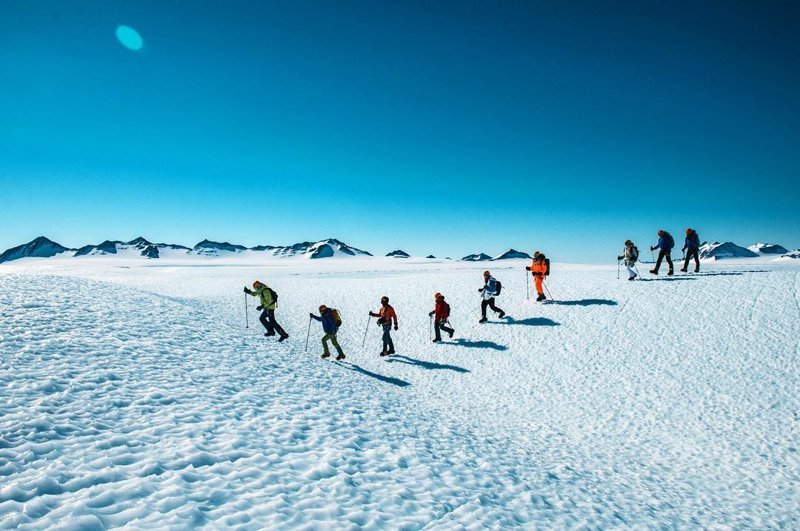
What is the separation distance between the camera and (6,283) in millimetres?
16234

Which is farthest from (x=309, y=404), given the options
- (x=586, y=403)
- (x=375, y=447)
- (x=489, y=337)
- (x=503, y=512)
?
(x=489, y=337)

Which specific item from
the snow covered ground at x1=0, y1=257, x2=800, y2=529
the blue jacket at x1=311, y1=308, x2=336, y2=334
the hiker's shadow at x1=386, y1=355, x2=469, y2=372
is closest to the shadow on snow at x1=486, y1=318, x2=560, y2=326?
the snow covered ground at x1=0, y1=257, x2=800, y2=529

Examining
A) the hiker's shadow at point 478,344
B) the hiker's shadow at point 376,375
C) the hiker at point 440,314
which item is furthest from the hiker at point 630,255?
the hiker's shadow at point 376,375

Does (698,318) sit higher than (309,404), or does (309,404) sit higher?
(698,318)

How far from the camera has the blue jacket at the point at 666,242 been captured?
868 inches

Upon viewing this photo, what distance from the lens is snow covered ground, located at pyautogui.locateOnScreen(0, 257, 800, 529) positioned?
5.66m

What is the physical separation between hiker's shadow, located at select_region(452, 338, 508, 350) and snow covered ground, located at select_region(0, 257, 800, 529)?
21cm

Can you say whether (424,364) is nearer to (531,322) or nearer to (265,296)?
(531,322)

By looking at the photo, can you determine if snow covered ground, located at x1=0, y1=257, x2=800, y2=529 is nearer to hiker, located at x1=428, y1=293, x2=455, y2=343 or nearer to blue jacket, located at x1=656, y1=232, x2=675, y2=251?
hiker, located at x1=428, y1=293, x2=455, y2=343

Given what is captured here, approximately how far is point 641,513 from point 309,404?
7.42m

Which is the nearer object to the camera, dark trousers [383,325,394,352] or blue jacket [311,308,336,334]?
blue jacket [311,308,336,334]

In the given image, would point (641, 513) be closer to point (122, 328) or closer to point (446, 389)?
point (446, 389)

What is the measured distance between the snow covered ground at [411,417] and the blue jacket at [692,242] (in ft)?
10.6

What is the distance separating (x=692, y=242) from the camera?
22.8m
